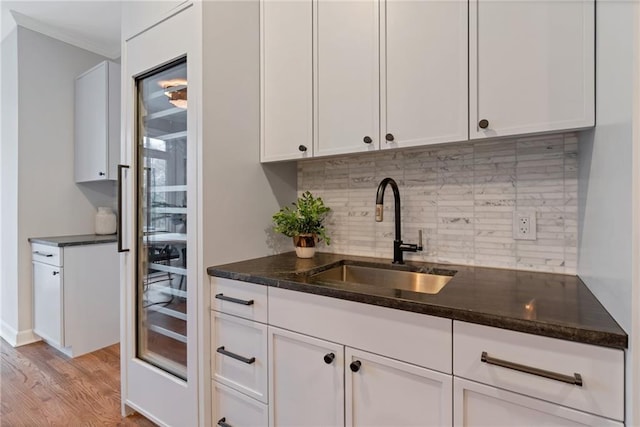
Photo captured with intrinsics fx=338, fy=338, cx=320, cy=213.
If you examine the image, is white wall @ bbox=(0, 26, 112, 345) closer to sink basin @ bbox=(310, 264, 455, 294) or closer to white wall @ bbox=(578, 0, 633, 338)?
sink basin @ bbox=(310, 264, 455, 294)

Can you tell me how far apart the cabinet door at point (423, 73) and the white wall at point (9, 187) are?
3238 mm

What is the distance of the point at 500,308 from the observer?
0.94m

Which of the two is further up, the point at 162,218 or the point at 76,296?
the point at 162,218

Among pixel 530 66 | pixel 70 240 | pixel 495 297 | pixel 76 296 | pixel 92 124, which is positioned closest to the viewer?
pixel 495 297

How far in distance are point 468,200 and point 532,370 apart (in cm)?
86

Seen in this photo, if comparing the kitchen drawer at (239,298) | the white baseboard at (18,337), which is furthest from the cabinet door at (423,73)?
the white baseboard at (18,337)

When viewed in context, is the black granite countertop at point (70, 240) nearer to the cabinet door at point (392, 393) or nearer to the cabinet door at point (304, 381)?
the cabinet door at point (304, 381)

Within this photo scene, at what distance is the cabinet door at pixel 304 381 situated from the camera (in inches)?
47.3

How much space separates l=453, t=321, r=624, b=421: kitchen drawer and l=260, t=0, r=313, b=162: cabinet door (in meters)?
1.10

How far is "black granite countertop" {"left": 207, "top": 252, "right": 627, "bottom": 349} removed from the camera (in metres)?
0.83

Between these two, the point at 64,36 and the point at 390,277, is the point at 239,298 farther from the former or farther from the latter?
the point at 64,36

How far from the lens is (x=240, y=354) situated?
1.47 m

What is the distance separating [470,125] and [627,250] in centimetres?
68

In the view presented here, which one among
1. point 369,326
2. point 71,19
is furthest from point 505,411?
point 71,19
